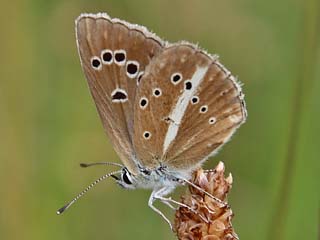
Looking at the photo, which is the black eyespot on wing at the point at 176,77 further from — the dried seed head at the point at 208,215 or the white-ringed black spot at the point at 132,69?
the dried seed head at the point at 208,215

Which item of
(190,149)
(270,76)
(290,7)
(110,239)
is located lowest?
(110,239)

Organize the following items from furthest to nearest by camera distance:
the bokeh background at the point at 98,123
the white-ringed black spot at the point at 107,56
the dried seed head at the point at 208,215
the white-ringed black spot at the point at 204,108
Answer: the bokeh background at the point at 98,123 < the white-ringed black spot at the point at 204,108 < the white-ringed black spot at the point at 107,56 < the dried seed head at the point at 208,215

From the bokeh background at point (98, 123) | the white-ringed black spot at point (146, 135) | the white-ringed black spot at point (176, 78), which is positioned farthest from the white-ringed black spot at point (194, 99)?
the bokeh background at point (98, 123)

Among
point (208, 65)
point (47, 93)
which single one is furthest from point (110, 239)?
point (208, 65)

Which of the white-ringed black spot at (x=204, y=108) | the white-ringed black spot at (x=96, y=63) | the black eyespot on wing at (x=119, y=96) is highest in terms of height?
the white-ringed black spot at (x=96, y=63)

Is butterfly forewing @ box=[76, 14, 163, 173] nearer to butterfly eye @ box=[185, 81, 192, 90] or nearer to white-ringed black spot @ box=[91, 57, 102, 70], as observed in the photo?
white-ringed black spot @ box=[91, 57, 102, 70]

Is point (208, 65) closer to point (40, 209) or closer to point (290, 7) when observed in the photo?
point (40, 209)

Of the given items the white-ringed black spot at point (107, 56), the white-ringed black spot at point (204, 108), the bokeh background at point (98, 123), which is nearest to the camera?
the white-ringed black spot at point (107, 56)
